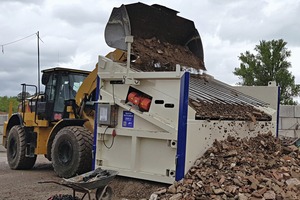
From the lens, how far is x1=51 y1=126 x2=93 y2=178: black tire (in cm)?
638

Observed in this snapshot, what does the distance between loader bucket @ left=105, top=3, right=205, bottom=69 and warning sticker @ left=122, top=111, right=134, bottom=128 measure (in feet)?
2.99

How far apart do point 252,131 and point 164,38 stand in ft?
6.61

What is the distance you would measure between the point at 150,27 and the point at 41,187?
297 cm

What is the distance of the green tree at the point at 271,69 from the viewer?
54.7 ft

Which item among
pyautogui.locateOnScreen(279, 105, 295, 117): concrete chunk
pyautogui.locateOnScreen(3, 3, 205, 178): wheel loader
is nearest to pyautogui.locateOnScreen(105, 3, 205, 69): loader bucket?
pyautogui.locateOnScreen(3, 3, 205, 178): wheel loader

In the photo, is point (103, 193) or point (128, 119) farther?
point (128, 119)

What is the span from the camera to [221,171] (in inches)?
179

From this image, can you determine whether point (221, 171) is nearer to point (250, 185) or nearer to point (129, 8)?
point (250, 185)

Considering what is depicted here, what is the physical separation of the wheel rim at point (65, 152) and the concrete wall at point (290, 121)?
225 inches

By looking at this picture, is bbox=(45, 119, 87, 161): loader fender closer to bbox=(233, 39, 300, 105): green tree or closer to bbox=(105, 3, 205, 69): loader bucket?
bbox=(105, 3, 205, 69): loader bucket

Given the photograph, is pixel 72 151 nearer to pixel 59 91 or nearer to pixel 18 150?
pixel 59 91

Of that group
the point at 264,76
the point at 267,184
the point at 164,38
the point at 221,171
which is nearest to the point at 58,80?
the point at 164,38

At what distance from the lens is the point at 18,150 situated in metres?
8.51

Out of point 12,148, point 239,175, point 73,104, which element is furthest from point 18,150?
point 239,175
